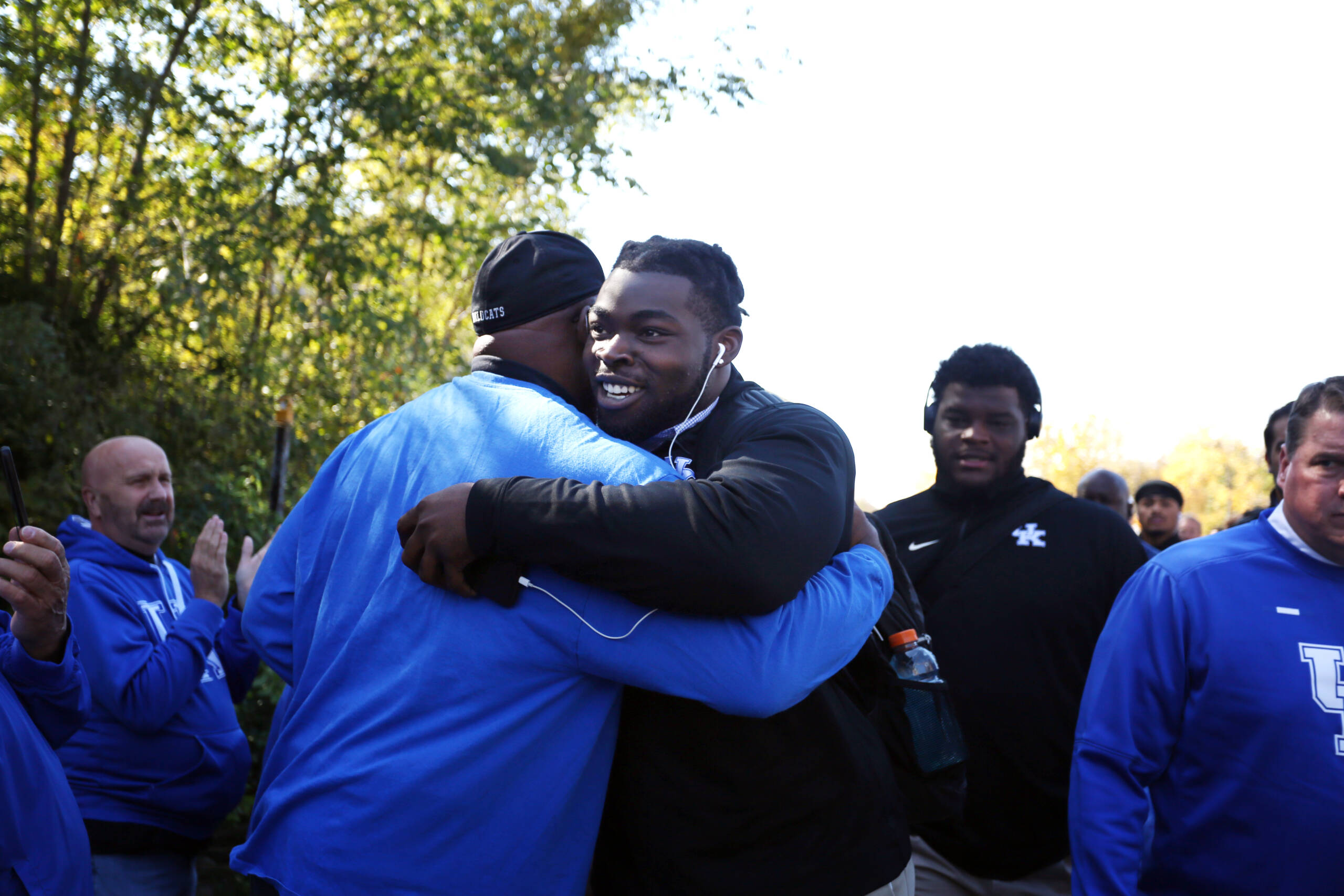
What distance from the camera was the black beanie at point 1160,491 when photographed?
812 centimetres

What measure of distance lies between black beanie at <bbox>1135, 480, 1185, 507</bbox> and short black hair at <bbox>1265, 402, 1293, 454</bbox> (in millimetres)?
3445

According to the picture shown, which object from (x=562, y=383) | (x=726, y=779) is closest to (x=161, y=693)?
(x=562, y=383)

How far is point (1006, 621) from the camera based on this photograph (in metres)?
3.73

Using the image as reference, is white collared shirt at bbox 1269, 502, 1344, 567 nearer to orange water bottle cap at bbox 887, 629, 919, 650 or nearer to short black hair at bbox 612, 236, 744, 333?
orange water bottle cap at bbox 887, 629, 919, 650

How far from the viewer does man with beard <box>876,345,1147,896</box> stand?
11.8 ft

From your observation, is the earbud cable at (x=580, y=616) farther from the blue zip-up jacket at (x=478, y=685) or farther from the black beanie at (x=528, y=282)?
the black beanie at (x=528, y=282)

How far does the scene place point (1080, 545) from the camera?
3.83 m

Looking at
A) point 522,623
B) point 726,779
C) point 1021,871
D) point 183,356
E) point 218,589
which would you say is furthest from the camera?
point 183,356

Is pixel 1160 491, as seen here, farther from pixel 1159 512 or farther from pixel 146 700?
pixel 146 700

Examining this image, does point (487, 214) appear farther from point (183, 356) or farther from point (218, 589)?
point (218, 589)

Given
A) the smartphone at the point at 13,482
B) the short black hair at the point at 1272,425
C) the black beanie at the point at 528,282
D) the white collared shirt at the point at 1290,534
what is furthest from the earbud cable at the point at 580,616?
the short black hair at the point at 1272,425

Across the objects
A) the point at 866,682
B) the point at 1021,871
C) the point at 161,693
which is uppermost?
the point at 866,682

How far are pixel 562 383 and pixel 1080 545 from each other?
87.5 inches

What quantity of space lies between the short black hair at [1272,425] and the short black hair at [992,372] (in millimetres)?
1195
